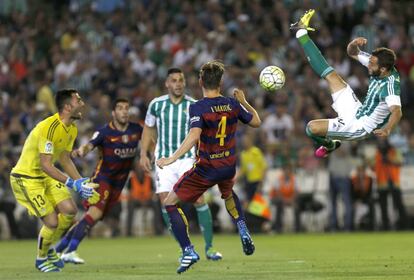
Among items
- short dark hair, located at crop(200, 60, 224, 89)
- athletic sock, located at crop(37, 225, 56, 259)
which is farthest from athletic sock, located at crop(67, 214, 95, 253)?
short dark hair, located at crop(200, 60, 224, 89)

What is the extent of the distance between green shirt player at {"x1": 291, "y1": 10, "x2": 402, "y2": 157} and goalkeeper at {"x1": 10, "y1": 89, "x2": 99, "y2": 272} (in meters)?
3.18

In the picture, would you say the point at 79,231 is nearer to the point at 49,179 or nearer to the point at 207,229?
the point at 49,179

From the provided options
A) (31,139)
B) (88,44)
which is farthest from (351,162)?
(31,139)

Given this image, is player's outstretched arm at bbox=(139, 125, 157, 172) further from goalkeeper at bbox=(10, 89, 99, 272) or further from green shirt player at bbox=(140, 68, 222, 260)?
goalkeeper at bbox=(10, 89, 99, 272)

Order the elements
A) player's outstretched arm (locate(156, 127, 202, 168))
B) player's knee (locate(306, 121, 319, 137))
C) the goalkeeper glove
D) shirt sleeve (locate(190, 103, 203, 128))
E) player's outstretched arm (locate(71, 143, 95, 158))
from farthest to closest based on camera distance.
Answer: player's outstretched arm (locate(71, 143, 95, 158)), player's knee (locate(306, 121, 319, 137)), the goalkeeper glove, shirt sleeve (locate(190, 103, 203, 128)), player's outstretched arm (locate(156, 127, 202, 168))

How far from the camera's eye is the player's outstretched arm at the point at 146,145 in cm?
Answer: 1497

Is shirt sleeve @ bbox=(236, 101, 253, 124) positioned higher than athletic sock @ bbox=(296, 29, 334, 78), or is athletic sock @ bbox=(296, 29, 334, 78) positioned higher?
athletic sock @ bbox=(296, 29, 334, 78)

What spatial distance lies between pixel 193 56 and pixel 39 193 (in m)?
12.2

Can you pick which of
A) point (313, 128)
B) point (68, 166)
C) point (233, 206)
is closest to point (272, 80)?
point (313, 128)

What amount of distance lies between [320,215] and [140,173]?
4.22 meters

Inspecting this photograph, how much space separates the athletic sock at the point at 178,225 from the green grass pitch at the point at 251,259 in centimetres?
41

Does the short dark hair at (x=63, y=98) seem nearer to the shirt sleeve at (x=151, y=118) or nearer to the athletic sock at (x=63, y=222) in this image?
the athletic sock at (x=63, y=222)

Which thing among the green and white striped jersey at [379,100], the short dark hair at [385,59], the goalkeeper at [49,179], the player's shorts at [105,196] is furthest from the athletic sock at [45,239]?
the short dark hair at [385,59]

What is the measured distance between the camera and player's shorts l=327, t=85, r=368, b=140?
1370 cm
